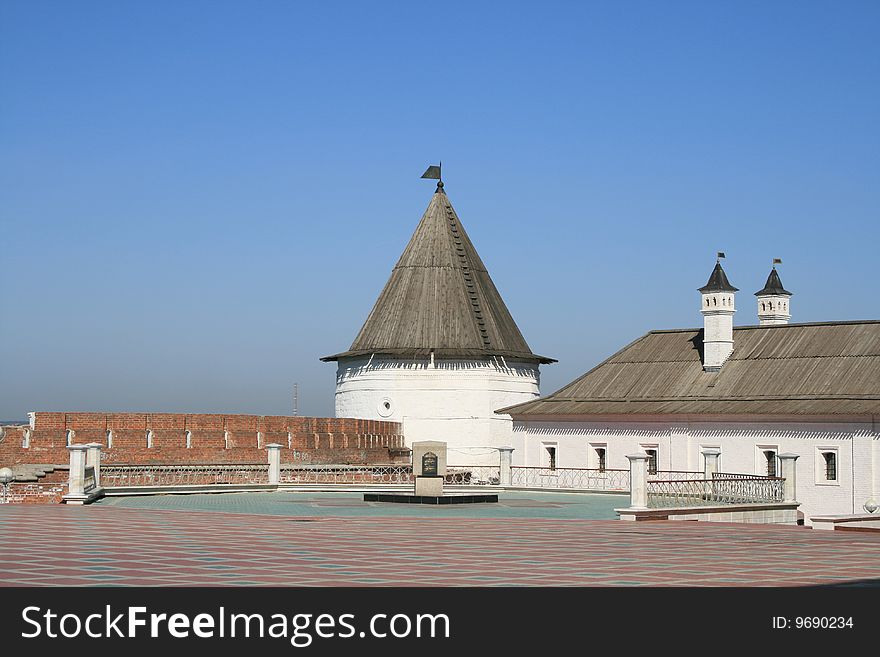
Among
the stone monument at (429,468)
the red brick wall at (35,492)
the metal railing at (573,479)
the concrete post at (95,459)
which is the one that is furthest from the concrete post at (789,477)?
the red brick wall at (35,492)

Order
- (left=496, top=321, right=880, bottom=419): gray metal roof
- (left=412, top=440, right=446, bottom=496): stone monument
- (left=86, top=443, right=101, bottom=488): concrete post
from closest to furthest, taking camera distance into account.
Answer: (left=86, top=443, right=101, bottom=488): concrete post
(left=412, top=440, right=446, bottom=496): stone monument
(left=496, top=321, right=880, bottom=419): gray metal roof

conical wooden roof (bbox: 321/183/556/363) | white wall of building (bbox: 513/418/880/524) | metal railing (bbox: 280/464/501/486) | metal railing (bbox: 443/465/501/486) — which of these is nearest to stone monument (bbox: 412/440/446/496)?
metal railing (bbox: 280/464/501/486)

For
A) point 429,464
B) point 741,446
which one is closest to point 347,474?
point 429,464

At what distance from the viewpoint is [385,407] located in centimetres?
5231

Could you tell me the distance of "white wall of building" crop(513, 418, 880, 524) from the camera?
41312 mm

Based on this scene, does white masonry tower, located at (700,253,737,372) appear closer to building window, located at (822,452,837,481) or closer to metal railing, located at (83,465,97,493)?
building window, located at (822,452,837,481)

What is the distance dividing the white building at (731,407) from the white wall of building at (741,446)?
0.04 metres

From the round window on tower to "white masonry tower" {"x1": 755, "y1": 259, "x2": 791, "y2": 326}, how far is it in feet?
56.1

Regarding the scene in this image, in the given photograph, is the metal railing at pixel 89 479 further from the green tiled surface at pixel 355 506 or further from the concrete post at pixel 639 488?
the concrete post at pixel 639 488

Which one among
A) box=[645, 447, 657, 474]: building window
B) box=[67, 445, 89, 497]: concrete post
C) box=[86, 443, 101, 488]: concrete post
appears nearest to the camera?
box=[67, 445, 89, 497]: concrete post

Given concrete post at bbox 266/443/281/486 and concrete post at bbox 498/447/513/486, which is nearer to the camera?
concrete post at bbox 266/443/281/486

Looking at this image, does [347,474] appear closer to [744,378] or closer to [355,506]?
[355,506]

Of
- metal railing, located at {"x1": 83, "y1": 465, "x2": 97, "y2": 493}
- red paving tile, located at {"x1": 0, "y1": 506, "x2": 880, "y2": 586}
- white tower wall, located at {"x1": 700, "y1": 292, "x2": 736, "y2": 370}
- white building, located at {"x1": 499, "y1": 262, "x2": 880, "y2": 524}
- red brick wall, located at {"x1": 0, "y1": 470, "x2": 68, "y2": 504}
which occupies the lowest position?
red paving tile, located at {"x1": 0, "y1": 506, "x2": 880, "y2": 586}

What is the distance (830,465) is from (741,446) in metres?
3.17
